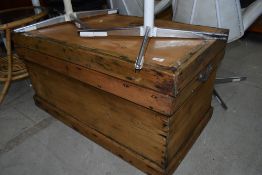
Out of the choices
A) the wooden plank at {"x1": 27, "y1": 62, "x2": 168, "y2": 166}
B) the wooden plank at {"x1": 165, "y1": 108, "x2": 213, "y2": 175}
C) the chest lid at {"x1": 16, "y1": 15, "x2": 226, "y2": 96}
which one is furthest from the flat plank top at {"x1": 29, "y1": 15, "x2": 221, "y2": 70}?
the wooden plank at {"x1": 165, "y1": 108, "x2": 213, "y2": 175}

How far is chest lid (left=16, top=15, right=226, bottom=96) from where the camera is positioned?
0.68 meters

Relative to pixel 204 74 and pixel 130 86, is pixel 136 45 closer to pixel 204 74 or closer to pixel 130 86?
pixel 130 86

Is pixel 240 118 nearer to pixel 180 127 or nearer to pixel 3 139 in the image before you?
pixel 180 127

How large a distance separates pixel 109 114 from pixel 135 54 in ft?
0.97

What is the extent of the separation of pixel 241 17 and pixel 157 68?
2.16ft

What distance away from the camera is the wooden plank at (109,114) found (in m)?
0.81

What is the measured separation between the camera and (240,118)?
1198mm

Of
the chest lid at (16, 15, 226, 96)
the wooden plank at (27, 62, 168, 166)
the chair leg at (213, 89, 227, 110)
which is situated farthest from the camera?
the chair leg at (213, 89, 227, 110)

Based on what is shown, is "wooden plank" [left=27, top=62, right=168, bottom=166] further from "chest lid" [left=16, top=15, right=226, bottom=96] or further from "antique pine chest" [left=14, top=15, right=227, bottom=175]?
"chest lid" [left=16, top=15, right=226, bottom=96]

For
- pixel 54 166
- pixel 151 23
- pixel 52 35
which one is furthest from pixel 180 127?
pixel 52 35

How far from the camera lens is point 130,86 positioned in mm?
761

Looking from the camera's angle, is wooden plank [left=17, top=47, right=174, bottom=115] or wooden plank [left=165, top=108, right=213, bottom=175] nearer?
wooden plank [left=17, top=47, right=174, bottom=115]

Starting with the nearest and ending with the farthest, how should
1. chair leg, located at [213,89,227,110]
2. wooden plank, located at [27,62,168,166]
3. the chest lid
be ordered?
the chest lid < wooden plank, located at [27,62,168,166] < chair leg, located at [213,89,227,110]

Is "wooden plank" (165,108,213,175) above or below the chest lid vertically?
below
